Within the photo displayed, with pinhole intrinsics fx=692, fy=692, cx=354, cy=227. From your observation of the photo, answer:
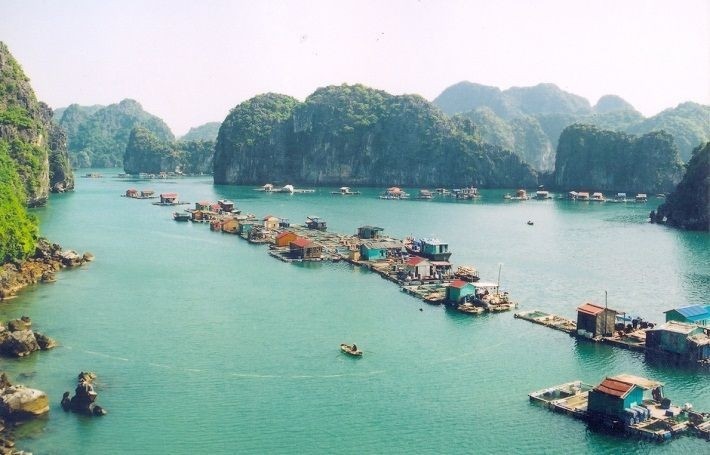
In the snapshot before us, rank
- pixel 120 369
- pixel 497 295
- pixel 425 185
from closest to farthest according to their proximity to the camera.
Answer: pixel 120 369 → pixel 497 295 → pixel 425 185

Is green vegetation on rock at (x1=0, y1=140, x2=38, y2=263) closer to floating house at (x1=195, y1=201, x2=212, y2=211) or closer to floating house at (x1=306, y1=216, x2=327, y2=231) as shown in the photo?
floating house at (x1=306, y1=216, x2=327, y2=231)

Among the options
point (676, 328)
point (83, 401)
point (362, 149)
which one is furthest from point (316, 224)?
point (362, 149)

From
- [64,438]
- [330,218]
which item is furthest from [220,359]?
[330,218]

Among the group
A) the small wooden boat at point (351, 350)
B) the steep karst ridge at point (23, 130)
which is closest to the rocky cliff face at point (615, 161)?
the steep karst ridge at point (23, 130)

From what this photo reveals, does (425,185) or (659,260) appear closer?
(659,260)

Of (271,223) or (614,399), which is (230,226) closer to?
(271,223)

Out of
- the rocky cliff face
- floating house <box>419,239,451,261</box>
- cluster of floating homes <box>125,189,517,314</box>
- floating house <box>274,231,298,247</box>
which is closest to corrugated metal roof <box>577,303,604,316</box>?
cluster of floating homes <box>125,189,517,314</box>

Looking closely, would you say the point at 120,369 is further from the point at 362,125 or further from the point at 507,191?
the point at 362,125
